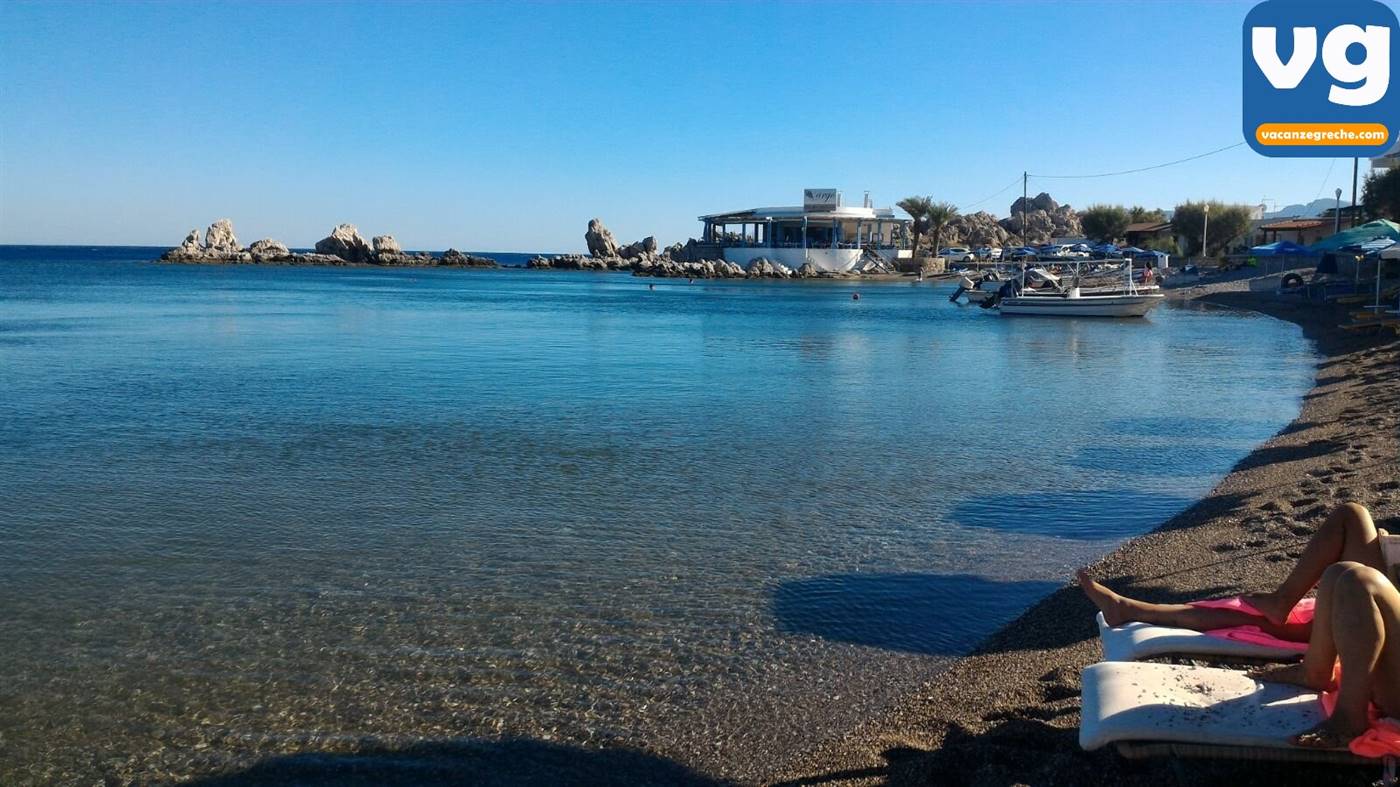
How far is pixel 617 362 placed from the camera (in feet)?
92.0

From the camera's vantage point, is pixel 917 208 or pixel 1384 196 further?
pixel 917 208

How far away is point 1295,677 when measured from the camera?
4.28 meters

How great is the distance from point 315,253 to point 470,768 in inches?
5501

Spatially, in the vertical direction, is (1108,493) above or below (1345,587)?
below

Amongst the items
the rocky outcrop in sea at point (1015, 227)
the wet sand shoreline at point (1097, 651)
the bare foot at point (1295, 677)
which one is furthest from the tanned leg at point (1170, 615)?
the rocky outcrop in sea at point (1015, 227)

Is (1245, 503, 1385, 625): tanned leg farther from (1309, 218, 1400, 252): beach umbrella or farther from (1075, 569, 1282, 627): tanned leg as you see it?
(1309, 218, 1400, 252): beach umbrella

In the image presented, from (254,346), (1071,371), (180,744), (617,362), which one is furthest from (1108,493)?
(254,346)

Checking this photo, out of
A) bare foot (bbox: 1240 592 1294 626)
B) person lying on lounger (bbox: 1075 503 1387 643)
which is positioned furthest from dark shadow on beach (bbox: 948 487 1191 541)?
bare foot (bbox: 1240 592 1294 626)

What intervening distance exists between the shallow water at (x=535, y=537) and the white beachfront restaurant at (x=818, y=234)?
7622 cm

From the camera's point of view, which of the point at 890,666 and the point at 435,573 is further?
the point at 435,573

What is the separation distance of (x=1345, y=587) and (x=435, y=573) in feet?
22.0

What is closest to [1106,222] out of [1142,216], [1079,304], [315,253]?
[1142,216]

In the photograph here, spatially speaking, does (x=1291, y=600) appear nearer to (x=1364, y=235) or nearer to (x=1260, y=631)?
(x=1260, y=631)

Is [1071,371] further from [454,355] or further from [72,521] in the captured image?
[72,521]
